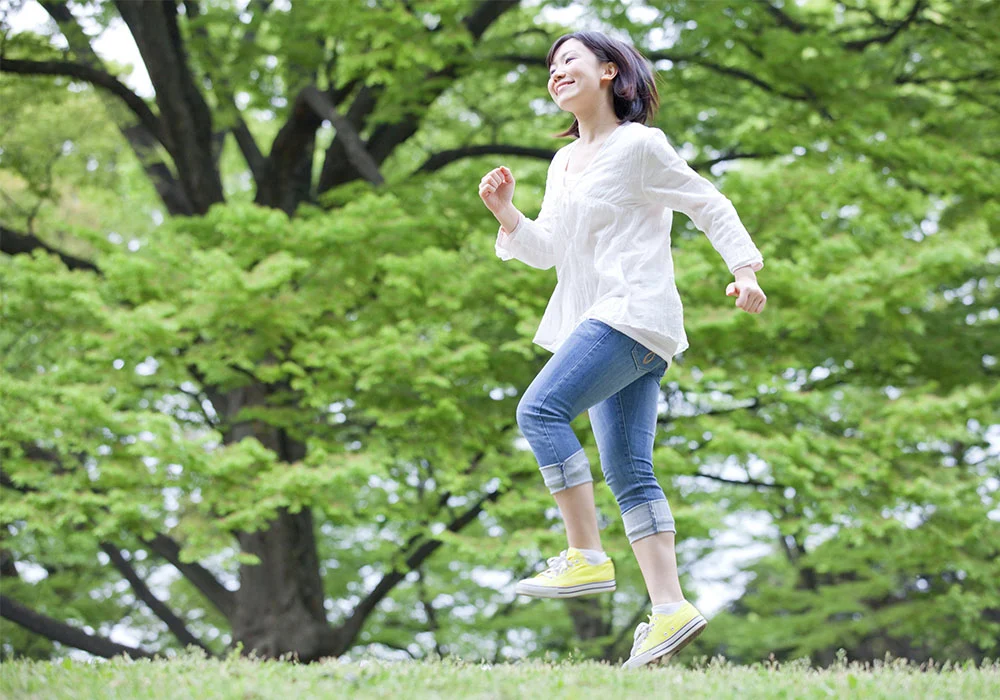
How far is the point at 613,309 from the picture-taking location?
329cm

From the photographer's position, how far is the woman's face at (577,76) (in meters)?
3.51

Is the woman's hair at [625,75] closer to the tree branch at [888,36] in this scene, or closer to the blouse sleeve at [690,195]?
the blouse sleeve at [690,195]

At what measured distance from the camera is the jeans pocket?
331cm

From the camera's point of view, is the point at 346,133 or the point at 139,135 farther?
the point at 139,135

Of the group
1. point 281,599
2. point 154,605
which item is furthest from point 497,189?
point 154,605

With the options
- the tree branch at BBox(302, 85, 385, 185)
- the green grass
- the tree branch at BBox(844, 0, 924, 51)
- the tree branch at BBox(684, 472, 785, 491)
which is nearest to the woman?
the green grass

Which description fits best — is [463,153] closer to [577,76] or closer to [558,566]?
[577,76]

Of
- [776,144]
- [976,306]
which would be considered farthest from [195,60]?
[976,306]

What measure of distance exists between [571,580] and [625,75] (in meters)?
1.74

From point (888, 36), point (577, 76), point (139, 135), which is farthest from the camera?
point (139, 135)

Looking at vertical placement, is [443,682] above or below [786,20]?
below

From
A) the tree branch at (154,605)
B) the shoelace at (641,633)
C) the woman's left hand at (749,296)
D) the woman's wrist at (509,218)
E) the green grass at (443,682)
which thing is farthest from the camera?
the tree branch at (154,605)

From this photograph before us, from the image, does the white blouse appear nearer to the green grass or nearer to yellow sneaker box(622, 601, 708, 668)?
yellow sneaker box(622, 601, 708, 668)

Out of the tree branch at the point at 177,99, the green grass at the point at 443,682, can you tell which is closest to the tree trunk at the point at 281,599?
the tree branch at the point at 177,99
